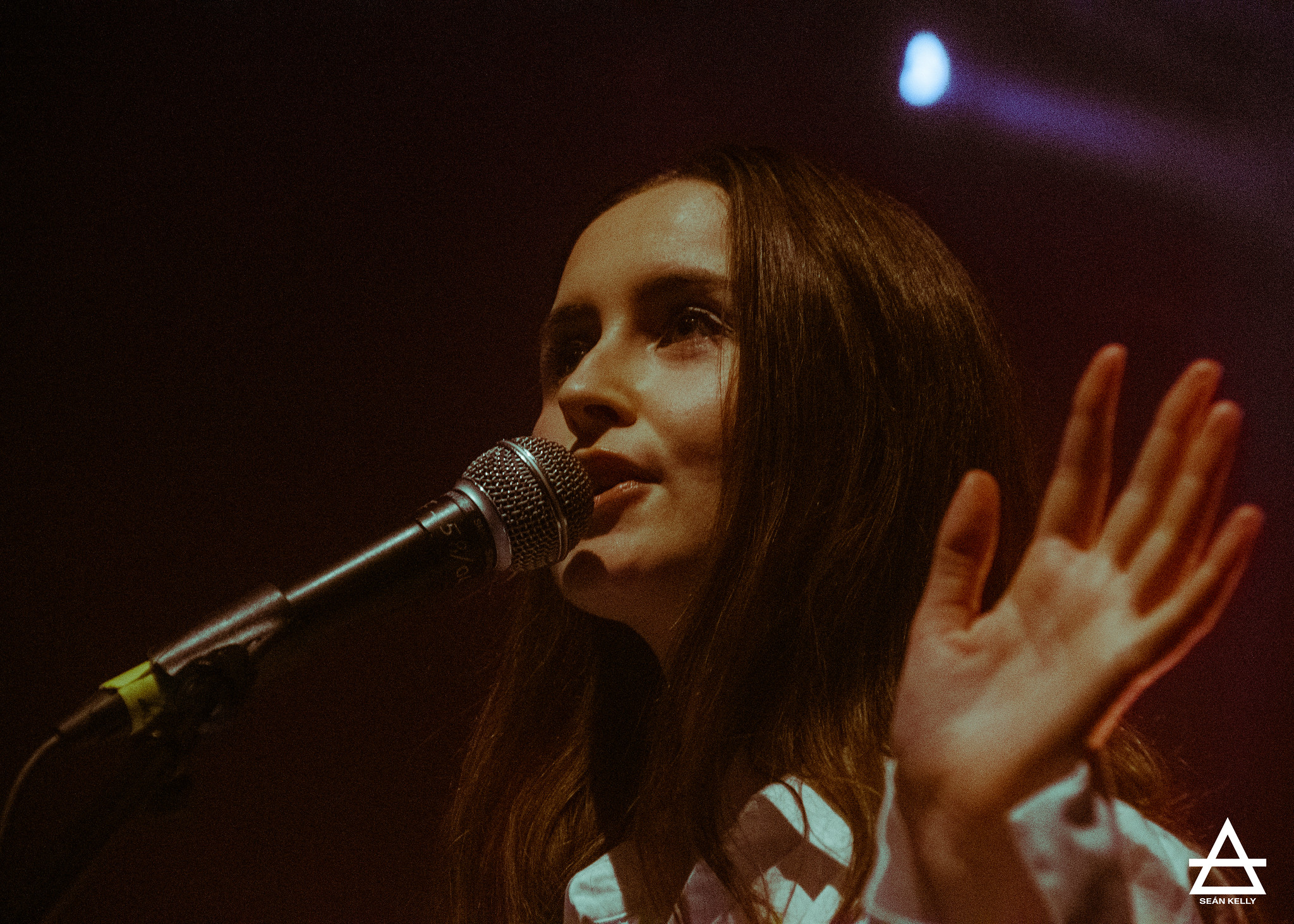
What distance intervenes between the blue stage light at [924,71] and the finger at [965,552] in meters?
1.43

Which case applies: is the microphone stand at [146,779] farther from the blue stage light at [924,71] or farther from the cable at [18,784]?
the blue stage light at [924,71]

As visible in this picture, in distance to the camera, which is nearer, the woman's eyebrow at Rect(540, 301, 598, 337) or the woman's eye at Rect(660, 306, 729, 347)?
the woman's eye at Rect(660, 306, 729, 347)

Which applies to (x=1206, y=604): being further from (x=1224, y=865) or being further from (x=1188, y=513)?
(x=1224, y=865)

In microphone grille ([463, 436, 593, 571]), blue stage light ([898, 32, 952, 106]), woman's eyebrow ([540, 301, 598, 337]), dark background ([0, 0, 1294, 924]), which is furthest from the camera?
blue stage light ([898, 32, 952, 106])

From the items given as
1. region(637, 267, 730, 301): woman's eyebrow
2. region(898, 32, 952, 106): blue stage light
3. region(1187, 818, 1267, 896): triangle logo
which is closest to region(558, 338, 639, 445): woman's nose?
region(637, 267, 730, 301): woman's eyebrow

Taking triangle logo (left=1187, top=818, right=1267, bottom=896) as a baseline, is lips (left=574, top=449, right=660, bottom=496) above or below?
above

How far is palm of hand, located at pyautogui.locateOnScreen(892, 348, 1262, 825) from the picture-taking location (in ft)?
2.25

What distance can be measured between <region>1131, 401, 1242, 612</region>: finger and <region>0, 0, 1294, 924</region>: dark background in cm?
111

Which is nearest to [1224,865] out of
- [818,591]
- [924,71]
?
[818,591]

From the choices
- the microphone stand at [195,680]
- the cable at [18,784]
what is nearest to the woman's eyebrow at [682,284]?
the microphone stand at [195,680]

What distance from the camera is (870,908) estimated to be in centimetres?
79

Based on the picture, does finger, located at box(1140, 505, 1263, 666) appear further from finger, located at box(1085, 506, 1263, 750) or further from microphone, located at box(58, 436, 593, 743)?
microphone, located at box(58, 436, 593, 743)

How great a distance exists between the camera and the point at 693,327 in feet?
4.68

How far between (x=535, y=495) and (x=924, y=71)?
4.42ft
